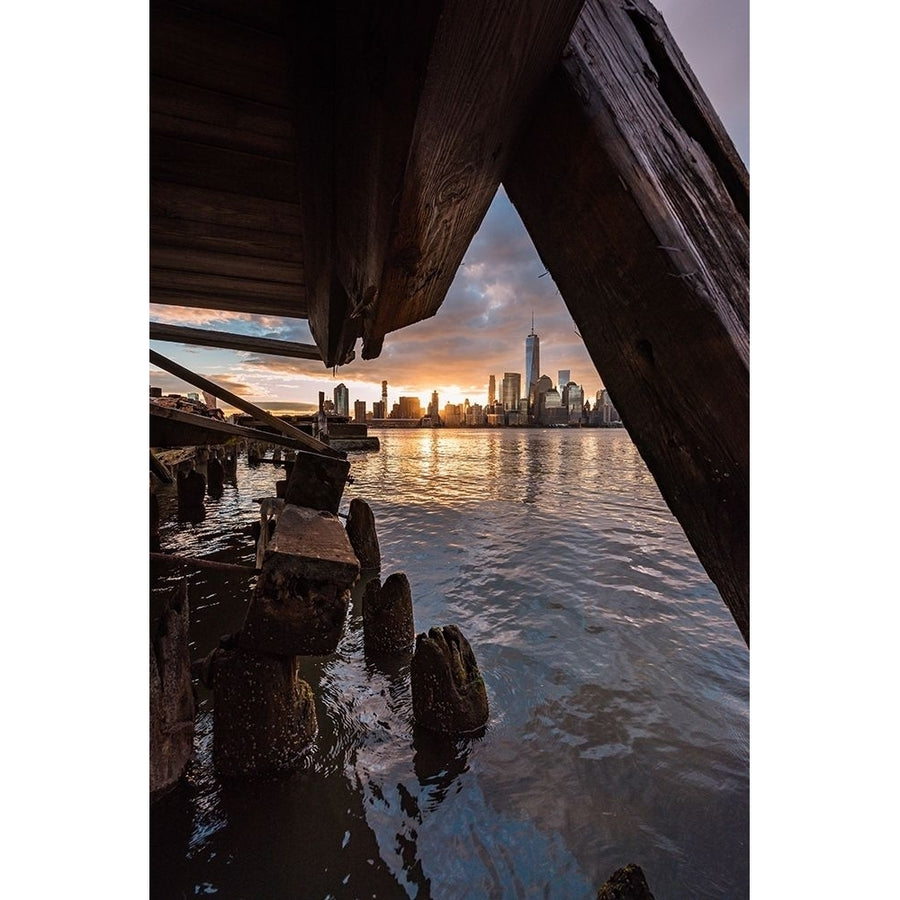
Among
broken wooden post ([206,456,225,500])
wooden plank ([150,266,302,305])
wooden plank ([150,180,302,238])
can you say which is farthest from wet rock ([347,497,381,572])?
broken wooden post ([206,456,225,500])

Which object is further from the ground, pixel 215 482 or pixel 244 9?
pixel 244 9

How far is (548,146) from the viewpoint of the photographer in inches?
34.9

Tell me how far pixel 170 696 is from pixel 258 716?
676mm

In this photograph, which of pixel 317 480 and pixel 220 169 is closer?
pixel 220 169

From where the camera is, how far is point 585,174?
2.73 feet

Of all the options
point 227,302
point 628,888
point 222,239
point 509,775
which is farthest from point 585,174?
point 509,775

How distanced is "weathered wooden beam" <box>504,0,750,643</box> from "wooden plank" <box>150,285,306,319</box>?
9.69 ft

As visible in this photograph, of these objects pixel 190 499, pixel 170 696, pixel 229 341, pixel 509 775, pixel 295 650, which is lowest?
pixel 509 775

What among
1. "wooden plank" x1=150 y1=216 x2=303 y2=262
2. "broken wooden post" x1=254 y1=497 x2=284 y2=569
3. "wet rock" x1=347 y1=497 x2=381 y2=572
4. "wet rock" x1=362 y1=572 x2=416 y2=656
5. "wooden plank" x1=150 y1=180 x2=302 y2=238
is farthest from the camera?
"wet rock" x1=347 y1=497 x2=381 y2=572

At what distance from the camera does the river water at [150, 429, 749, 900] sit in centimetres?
319

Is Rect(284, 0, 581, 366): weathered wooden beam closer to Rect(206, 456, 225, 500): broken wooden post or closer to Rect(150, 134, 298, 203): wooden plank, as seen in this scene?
Rect(150, 134, 298, 203): wooden plank

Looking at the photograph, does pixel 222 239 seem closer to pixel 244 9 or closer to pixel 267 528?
pixel 244 9

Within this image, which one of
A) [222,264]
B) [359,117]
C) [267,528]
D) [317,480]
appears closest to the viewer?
[359,117]
